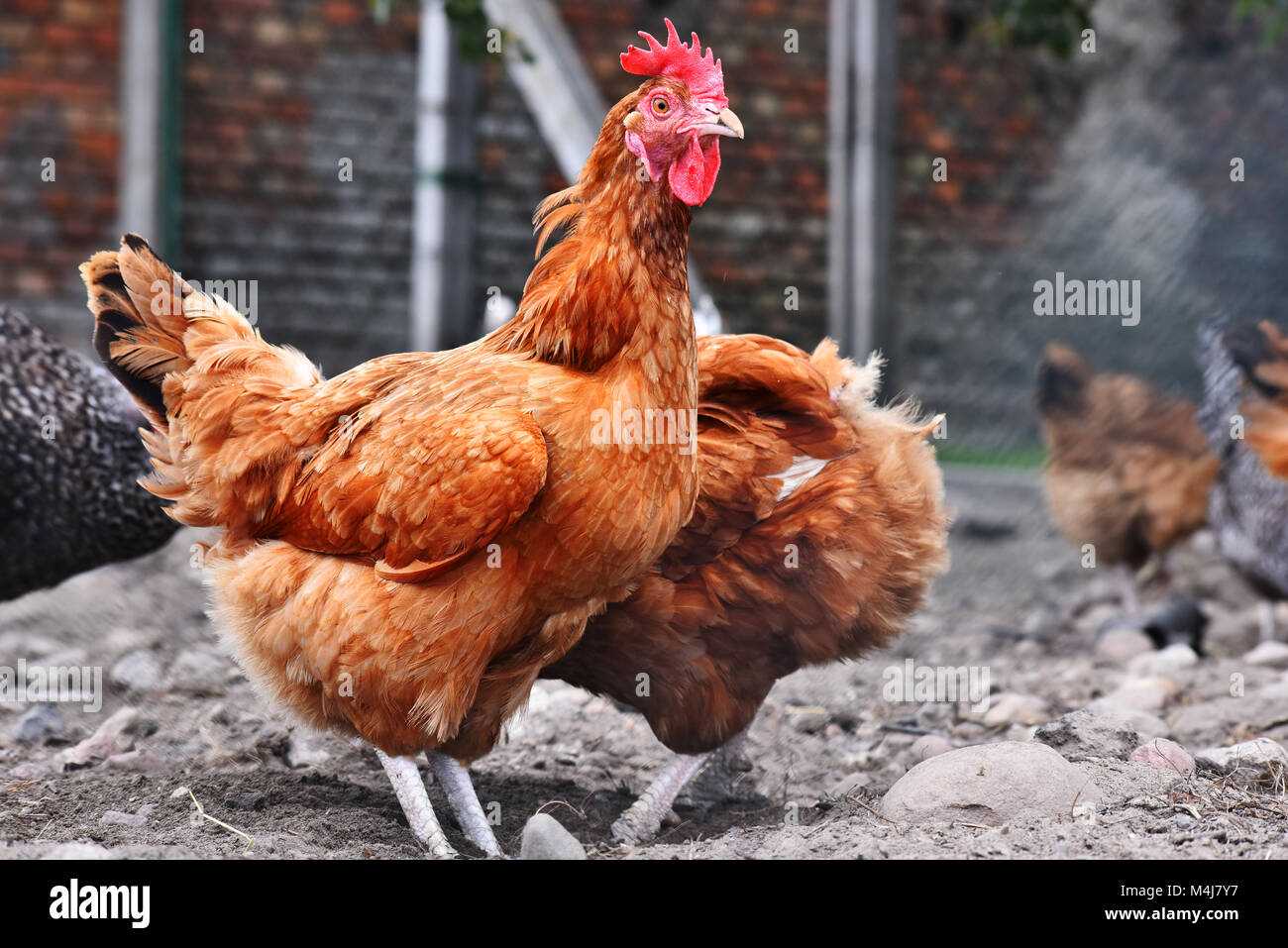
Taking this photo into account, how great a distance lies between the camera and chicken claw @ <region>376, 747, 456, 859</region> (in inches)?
87.2

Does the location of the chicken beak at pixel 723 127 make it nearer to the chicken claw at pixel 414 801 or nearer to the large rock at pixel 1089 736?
the chicken claw at pixel 414 801

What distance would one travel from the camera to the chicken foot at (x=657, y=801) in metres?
2.45

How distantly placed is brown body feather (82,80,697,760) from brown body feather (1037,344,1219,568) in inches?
127

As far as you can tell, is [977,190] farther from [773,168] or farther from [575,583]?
[575,583]

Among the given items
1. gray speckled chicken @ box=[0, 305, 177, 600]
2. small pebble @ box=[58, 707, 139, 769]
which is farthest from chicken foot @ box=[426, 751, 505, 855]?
gray speckled chicken @ box=[0, 305, 177, 600]

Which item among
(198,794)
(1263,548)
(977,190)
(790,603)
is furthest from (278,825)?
(977,190)

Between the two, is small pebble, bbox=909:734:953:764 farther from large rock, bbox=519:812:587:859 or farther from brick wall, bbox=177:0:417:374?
brick wall, bbox=177:0:417:374

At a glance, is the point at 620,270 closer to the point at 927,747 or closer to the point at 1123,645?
the point at 927,747

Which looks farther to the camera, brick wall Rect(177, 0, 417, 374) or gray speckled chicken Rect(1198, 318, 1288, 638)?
brick wall Rect(177, 0, 417, 374)

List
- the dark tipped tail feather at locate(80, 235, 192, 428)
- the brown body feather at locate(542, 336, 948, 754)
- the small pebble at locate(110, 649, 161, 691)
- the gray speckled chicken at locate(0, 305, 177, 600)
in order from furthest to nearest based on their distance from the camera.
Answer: the small pebble at locate(110, 649, 161, 691) < the gray speckled chicken at locate(0, 305, 177, 600) < the dark tipped tail feather at locate(80, 235, 192, 428) < the brown body feather at locate(542, 336, 948, 754)

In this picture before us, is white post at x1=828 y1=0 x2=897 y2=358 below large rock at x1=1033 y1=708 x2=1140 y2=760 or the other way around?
the other way around

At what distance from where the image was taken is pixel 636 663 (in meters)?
2.40

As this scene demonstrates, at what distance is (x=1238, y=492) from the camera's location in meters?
4.17
